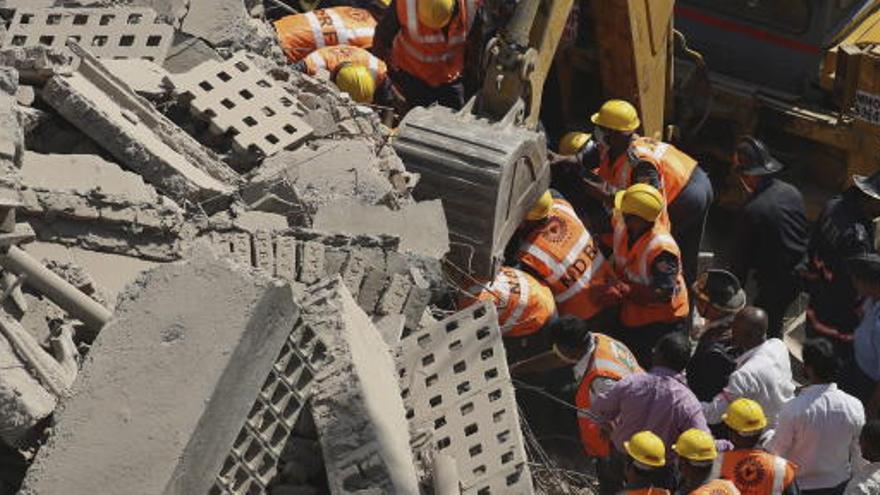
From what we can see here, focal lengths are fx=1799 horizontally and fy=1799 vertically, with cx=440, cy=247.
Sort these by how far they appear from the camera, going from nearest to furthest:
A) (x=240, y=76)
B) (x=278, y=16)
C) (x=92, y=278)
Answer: (x=92, y=278), (x=240, y=76), (x=278, y=16)

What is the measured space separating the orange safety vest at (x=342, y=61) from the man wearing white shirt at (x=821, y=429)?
3566 millimetres

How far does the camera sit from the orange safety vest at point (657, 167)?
432 inches

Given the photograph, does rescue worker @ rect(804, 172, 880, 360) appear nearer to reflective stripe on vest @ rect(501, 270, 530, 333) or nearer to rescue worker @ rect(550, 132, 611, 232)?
rescue worker @ rect(550, 132, 611, 232)

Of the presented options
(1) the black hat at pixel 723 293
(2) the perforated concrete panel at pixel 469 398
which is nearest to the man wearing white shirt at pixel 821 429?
(1) the black hat at pixel 723 293

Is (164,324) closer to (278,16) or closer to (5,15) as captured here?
(5,15)

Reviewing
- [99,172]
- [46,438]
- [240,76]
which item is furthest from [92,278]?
[240,76]

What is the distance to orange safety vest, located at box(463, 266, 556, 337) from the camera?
991 cm

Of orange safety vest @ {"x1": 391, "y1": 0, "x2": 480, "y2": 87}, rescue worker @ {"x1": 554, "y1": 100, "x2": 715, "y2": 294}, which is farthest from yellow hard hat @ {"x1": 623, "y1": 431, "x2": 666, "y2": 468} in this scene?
orange safety vest @ {"x1": 391, "y1": 0, "x2": 480, "y2": 87}

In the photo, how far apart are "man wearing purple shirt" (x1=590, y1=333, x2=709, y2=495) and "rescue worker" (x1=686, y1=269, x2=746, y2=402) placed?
2.49 ft

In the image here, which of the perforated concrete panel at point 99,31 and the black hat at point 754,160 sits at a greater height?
the perforated concrete panel at point 99,31

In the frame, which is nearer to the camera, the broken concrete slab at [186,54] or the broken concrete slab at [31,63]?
the broken concrete slab at [31,63]

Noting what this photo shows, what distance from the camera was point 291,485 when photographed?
289 inches

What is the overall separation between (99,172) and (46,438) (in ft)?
6.88

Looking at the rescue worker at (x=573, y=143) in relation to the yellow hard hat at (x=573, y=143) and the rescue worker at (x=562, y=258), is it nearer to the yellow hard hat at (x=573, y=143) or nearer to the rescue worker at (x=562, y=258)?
the yellow hard hat at (x=573, y=143)
